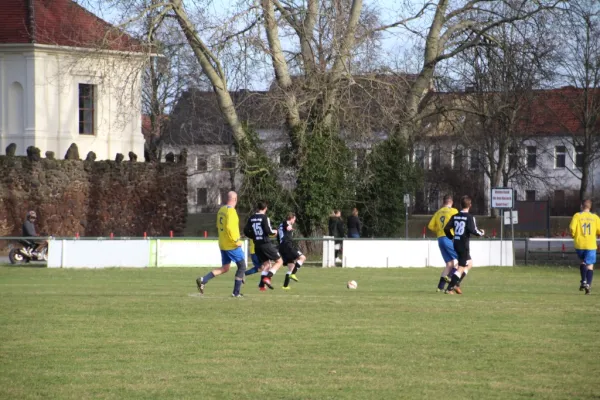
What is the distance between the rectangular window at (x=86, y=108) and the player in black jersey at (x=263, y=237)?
26841 millimetres

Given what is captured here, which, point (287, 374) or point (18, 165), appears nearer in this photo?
point (287, 374)

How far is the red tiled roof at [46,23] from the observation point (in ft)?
150

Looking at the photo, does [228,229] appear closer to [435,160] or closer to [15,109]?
[15,109]

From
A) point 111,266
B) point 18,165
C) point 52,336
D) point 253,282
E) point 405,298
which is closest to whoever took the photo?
point 52,336

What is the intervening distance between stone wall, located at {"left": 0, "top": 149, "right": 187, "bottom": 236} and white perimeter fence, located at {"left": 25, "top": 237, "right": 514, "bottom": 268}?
35.7 ft

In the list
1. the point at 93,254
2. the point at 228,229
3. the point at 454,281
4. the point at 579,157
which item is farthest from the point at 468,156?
the point at 228,229

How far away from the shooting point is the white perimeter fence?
32875 millimetres

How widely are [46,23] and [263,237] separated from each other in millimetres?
28079

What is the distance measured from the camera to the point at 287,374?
10781 millimetres

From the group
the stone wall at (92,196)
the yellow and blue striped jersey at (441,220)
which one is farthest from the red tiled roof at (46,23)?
the yellow and blue striped jersey at (441,220)

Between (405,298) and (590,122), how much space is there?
2145 inches

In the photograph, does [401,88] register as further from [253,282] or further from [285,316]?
[285,316]

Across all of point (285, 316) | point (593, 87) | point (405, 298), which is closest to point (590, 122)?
point (593, 87)

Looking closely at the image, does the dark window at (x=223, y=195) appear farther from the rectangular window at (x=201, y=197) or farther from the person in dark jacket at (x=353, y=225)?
the person in dark jacket at (x=353, y=225)
